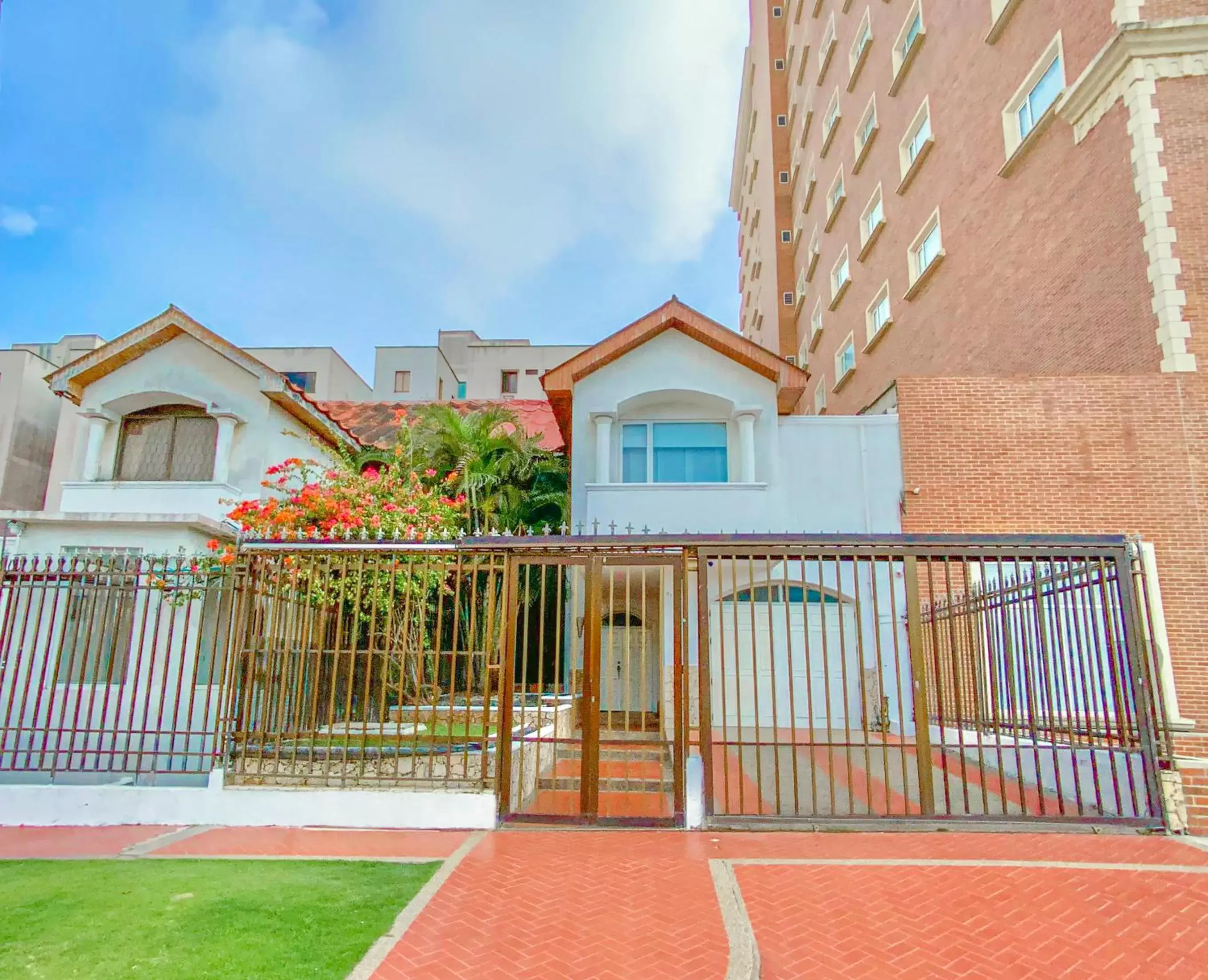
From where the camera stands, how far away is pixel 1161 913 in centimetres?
478

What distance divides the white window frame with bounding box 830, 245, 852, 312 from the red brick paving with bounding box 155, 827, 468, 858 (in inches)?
782

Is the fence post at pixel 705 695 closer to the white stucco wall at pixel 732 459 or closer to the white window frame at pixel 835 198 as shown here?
the white stucco wall at pixel 732 459

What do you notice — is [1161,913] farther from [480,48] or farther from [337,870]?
[480,48]

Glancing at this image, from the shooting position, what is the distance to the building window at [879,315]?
63.4ft

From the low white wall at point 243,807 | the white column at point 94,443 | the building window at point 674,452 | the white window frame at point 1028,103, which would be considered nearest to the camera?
the low white wall at point 243,807

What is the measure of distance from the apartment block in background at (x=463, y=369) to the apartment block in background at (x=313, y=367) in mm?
2039

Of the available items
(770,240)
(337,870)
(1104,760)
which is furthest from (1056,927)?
(770,240)

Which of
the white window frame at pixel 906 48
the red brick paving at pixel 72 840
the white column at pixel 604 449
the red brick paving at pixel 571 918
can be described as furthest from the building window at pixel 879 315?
the red brick paving at pixel 72 840

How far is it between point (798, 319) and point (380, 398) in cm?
1986

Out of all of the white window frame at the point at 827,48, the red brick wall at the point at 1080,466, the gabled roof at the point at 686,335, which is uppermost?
the white window frame at the point at 827,48

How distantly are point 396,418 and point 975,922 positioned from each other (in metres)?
18.1

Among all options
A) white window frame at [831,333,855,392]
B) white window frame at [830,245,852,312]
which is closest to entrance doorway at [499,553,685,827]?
white window frame at [831,333,855,392]

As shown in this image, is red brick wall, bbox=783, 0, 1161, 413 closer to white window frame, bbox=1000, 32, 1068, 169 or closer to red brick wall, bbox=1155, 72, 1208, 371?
white window frame, bbox=1000, 32, 1068, 169

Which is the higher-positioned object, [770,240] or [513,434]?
[770,240]
